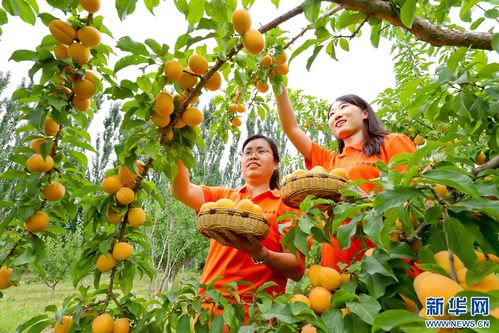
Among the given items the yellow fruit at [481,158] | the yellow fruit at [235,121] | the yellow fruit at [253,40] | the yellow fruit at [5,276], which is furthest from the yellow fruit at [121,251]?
the yellow fruit at [481,158]

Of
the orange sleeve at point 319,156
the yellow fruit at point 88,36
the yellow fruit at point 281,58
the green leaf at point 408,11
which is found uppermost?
the yellow fruit at point 281,58

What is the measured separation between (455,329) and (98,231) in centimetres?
97

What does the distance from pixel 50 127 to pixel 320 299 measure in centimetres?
88

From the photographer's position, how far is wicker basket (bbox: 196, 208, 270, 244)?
37.3 inches

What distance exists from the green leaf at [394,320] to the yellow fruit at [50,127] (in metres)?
0.98

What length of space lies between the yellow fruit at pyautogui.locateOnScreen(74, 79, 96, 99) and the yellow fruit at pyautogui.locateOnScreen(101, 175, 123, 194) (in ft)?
0.80

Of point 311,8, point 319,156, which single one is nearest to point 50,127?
point 311,8

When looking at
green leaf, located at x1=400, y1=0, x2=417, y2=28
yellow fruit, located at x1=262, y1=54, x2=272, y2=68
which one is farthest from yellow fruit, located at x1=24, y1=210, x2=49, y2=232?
green leaf, located at x1=400, y1=0, x2=417, y2=28

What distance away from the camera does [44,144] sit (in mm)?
891

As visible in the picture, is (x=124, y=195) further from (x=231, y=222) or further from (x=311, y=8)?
(x=311, y=8)

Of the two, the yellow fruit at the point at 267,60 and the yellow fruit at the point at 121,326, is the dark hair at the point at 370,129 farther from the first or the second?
the yellow fruit at the point at 121,326

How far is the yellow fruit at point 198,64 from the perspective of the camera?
2.83 feet

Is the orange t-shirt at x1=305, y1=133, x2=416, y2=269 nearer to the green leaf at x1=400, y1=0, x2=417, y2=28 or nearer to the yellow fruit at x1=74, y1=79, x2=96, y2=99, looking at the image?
the green leaf at x1=400, y1=0, x2=417, y2=28

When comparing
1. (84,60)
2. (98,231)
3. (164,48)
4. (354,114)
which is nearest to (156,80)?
(164,48)
